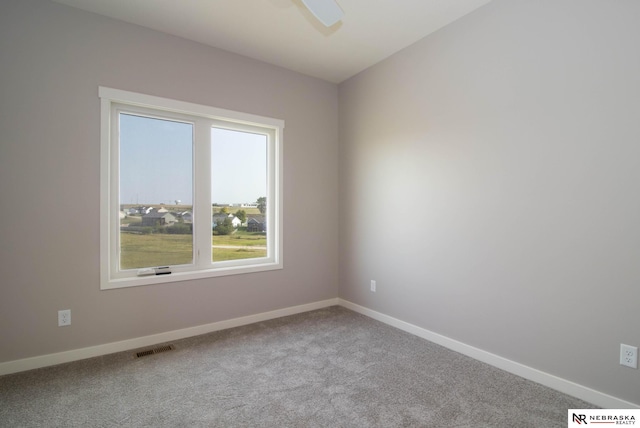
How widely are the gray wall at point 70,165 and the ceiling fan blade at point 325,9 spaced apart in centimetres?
159

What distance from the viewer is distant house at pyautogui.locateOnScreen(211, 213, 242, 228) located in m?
3.33

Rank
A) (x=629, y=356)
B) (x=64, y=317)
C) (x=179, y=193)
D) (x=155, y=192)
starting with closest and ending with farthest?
(x=629, y=356), (x=64, y=317), (x=155, y=192), (x=179, y=193)

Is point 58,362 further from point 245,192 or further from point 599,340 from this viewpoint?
point 599,340

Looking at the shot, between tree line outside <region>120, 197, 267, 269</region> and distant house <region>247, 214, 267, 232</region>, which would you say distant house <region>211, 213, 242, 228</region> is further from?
distant house <region>247, 214, 267, 232</region>

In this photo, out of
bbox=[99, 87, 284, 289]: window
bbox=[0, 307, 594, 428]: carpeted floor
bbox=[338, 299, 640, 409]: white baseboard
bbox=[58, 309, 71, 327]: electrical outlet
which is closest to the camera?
bbox=[0, 307, 594, 428]: carpeted floor

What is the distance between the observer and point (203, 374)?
2324mm

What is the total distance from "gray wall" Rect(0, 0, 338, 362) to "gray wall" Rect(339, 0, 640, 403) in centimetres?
188

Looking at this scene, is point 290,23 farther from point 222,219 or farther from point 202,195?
point 222,219

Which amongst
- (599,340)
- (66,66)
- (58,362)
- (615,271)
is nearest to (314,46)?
(66,66)

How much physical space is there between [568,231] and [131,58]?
3689 mm

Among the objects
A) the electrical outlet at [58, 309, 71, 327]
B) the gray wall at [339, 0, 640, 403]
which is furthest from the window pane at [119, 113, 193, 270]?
the gray wall at [339, 0, 640, 403]

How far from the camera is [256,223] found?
3.67 meters

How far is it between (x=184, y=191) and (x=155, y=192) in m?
0.26

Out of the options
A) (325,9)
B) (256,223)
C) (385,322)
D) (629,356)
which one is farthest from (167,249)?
(629,356)
